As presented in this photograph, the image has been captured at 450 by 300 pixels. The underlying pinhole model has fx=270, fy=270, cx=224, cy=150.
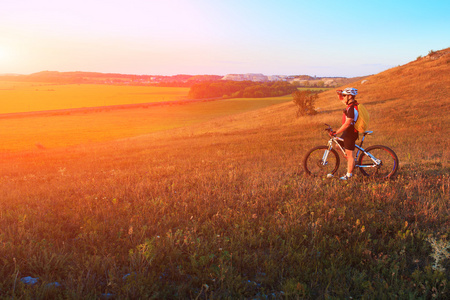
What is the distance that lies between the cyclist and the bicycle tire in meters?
0.49

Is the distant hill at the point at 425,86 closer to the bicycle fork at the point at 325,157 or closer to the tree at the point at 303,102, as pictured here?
the tree at the point at 303,102

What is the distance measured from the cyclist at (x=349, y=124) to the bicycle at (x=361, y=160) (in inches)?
9.2

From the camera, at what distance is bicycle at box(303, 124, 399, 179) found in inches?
292

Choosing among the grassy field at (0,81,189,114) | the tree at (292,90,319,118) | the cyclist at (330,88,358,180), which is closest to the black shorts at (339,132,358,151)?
the cyclist at (330,88,358,180)

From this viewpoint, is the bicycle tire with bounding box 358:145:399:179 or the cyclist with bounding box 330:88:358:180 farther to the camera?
the bicycle tire with bounding box 358:145:399:179

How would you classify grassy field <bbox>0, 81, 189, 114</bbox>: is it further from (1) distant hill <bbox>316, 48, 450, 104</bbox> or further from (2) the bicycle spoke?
(2) the bicycle spoke

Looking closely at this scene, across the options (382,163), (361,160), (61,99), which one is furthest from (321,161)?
(61,99)

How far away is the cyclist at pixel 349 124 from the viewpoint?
699 centimetres

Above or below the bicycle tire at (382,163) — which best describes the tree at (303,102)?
above

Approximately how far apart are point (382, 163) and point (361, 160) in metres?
0.58

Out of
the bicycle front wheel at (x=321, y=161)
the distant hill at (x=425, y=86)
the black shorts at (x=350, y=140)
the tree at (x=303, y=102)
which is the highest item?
the distant hill at (x=425, y=86)

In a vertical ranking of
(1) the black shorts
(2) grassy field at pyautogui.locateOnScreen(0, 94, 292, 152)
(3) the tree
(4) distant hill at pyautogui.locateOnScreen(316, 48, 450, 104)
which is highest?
(4) distant hill at pyautogui.locateOnScreen(316, 48, 450, 104)

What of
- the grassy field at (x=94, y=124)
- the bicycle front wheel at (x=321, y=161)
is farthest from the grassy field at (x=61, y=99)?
the bicycle front wheel at (x=321, y=161)

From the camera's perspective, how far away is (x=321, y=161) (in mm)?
8031
